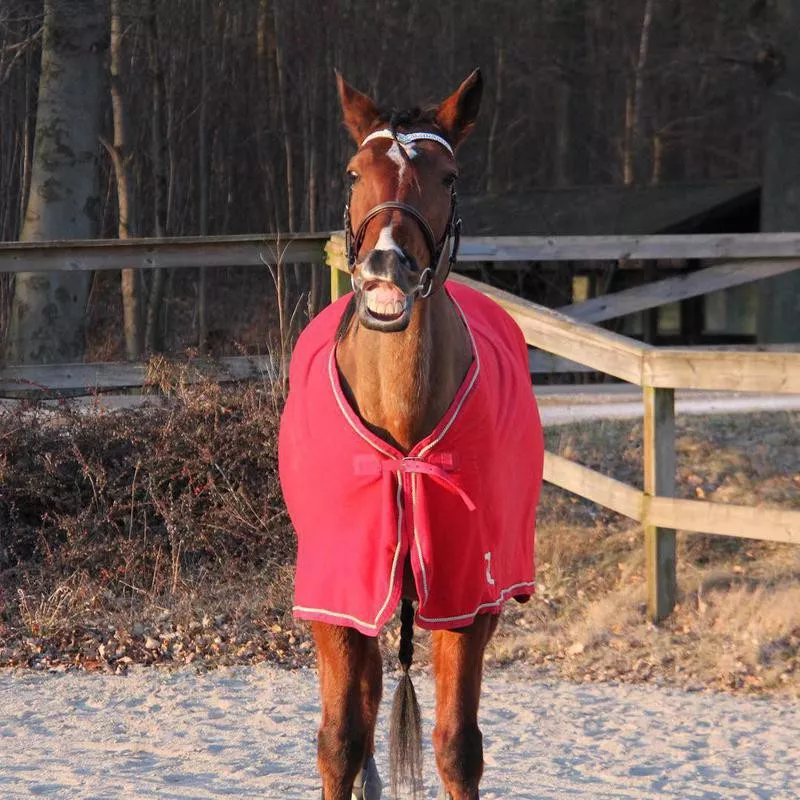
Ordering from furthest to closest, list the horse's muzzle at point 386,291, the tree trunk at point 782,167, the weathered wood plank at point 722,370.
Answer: the tree trunk at point 782,167 < the weathered wood plank at point 722,370 < the horse's muzzle at point 386,291

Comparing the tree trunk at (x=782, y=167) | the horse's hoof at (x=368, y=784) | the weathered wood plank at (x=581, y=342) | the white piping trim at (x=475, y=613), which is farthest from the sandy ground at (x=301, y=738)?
the tree trunk at (x=782, y=167)

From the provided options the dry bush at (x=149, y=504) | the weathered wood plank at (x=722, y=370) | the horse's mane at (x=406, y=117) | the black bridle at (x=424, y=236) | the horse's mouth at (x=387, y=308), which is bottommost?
the dry bush at (x=149, y=504)

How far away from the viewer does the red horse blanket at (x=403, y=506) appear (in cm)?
333

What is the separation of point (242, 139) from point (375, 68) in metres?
2.61

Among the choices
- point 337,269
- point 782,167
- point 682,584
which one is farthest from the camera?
point 782,167

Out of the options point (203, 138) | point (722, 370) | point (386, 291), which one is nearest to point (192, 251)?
point (722, 370)

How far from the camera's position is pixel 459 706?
3.51m

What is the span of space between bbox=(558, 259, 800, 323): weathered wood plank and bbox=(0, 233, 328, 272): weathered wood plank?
2.32 metres

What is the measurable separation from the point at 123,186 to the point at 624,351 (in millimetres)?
8679

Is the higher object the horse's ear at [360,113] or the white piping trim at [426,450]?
the horse's ear at [360,113]

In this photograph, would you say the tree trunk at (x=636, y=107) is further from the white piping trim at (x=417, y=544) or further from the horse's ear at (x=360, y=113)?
the white piping trim at (x=417, y=544)

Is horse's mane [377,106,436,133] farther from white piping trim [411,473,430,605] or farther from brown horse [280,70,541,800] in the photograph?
white piping trim [411,473,430,605]

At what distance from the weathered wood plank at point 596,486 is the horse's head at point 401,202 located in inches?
A: 123

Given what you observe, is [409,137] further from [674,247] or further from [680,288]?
[680,288]
